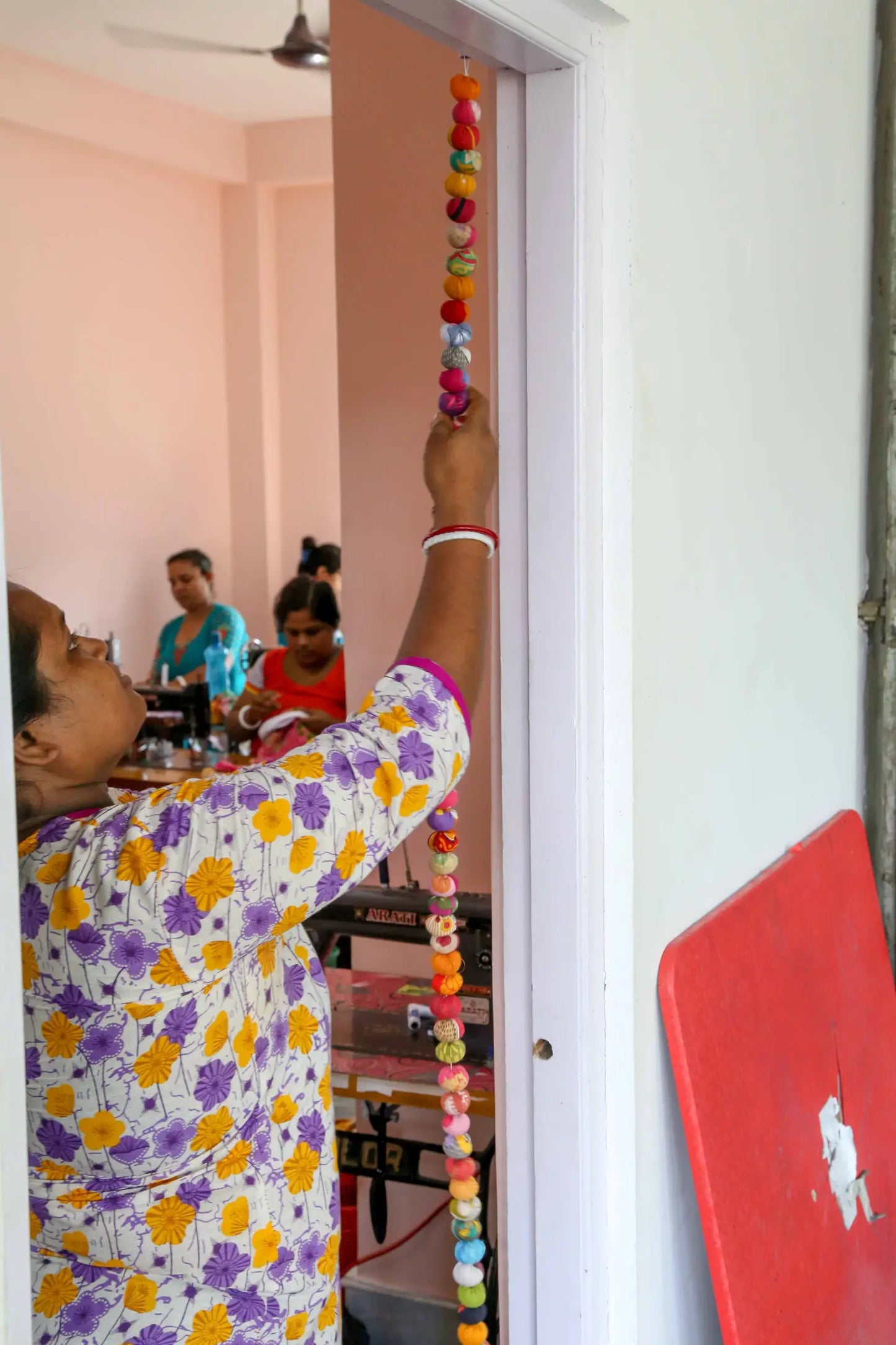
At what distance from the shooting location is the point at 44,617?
1.10 meters

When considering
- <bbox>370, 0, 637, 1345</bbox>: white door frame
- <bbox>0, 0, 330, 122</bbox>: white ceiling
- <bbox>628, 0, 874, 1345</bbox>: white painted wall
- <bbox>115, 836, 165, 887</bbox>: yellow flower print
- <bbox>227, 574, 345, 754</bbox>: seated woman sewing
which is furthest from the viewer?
<bbox>0, 0, 330, 122</bbox>: white ceiling

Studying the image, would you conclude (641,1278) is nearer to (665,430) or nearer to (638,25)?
(665,430)

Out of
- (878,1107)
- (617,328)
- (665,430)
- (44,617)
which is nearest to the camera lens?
(44,617)

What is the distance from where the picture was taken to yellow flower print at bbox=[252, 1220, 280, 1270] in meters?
1.24

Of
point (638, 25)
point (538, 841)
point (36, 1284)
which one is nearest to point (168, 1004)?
point (36, 1284)

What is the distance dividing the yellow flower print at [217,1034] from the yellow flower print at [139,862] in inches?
6.8

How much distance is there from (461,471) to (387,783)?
1.25ft

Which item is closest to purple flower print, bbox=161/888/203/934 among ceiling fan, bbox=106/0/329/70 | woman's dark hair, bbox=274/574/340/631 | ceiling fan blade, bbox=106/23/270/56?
woman's dark hair, bbox=274/574/340/631

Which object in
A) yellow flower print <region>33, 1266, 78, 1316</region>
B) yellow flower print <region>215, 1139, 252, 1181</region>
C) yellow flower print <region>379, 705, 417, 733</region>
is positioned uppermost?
yellow flower print <region>379, 705, 417, 733</region>

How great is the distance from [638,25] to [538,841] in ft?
2.96

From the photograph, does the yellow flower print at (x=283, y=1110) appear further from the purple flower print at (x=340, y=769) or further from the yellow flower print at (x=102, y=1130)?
the purple flower print at (x=340, y=769)

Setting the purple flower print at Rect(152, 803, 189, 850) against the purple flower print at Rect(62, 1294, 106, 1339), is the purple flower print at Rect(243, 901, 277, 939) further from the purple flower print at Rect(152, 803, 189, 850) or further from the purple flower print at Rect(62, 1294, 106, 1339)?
the purple flower print at Rect(62, 1294, 106, 1339)

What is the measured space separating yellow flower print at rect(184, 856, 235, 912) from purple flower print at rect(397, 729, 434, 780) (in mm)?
188

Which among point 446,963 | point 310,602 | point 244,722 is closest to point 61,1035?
point 446,963
